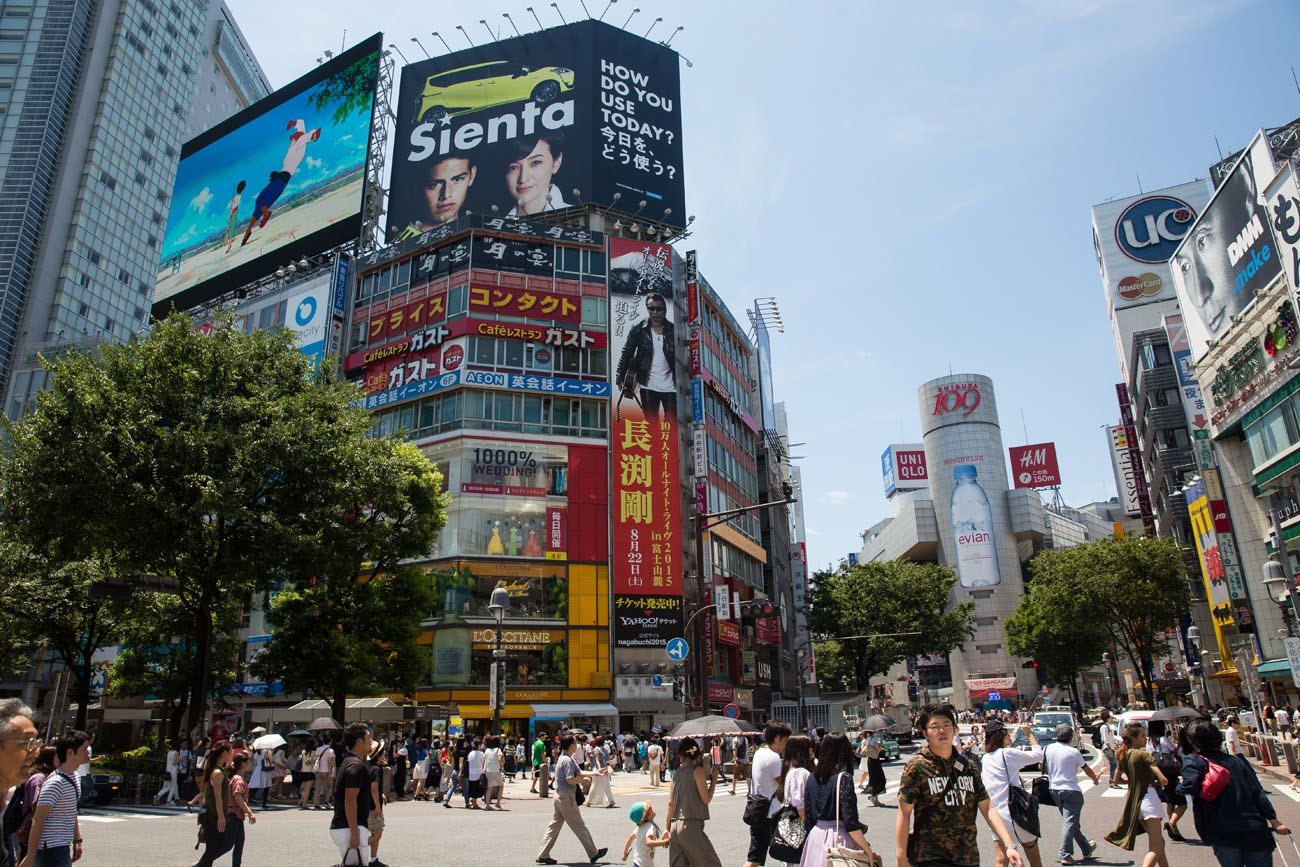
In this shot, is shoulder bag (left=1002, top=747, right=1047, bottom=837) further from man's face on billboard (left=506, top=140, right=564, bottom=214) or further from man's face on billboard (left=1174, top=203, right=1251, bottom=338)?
man's face on billboard (left=506, top=140, right=564, bottom=214)

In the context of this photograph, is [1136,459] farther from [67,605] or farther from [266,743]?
[67,605]

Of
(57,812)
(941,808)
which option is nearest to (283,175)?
(57,812)

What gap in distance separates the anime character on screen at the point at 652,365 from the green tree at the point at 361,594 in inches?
589

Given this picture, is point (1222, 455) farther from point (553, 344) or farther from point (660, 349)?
point (553, 344)

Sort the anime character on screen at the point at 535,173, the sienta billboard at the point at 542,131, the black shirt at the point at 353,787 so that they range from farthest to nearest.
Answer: the sienta billboard at the point at 542,131 < the anime character on screen at the point at 535,173 < the black shirt at the point at 353,787

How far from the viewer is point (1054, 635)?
5850cm

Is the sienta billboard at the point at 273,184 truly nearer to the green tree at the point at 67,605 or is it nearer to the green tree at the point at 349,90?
the green tree at the point at 349,90

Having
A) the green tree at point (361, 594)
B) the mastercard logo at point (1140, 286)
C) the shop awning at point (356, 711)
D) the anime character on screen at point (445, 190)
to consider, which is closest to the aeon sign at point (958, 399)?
the mastercard logo at point (1140, 286)

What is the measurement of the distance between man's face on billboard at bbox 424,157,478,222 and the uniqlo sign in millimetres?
83171

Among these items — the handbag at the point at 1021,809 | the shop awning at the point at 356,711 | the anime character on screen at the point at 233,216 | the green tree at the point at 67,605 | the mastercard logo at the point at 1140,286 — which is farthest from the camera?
the mastercard logo at the point at 1140,286

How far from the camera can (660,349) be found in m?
44.5

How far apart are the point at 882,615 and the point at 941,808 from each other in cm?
5085

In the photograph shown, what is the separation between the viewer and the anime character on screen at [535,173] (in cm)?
4944

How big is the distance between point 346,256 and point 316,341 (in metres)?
6.82
